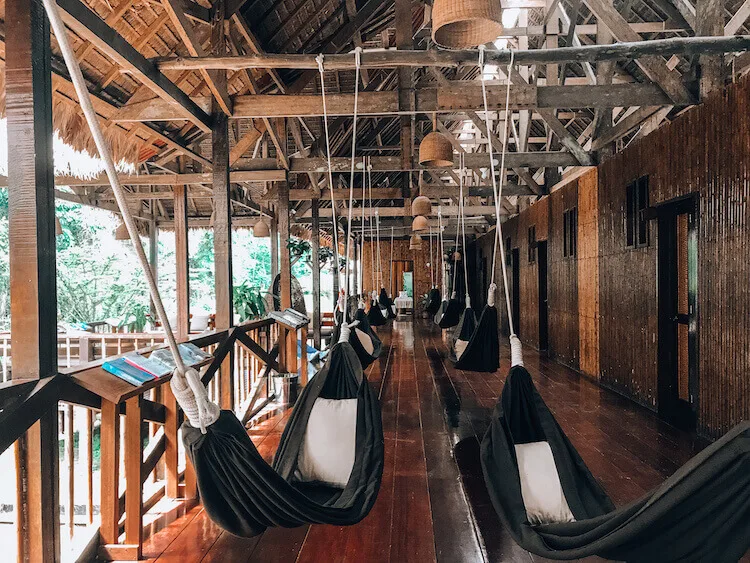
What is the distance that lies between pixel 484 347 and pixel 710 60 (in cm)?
275

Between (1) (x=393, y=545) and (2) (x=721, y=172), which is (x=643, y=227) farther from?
(1) (x=393, y=545)

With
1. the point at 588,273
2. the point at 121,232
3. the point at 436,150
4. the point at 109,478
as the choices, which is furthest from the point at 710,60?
the point at 121,232

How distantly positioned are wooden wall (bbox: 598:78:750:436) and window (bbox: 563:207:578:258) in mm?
1495

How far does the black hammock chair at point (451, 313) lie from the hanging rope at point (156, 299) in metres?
6.30

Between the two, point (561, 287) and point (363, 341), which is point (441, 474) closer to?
point (363, 341)

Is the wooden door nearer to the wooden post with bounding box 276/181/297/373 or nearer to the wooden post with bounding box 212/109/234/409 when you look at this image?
the wooden post with bounding box 212/109/234/409

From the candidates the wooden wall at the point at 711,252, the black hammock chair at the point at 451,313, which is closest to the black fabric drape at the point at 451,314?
the black hammock chair at the point at 451,313

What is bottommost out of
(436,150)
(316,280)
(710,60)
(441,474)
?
(441,474)

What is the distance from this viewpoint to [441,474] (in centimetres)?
291

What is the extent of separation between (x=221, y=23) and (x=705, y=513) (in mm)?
3823

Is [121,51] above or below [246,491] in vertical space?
above

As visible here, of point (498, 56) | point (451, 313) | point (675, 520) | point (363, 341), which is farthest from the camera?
point (451, 313)

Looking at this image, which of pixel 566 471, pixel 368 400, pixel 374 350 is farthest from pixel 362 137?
pixel 566 471

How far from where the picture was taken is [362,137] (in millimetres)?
8930
